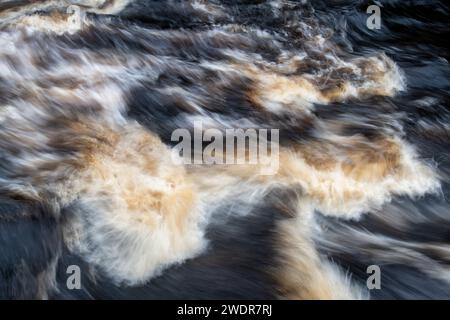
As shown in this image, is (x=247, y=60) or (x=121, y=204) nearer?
(x=121, y=204)

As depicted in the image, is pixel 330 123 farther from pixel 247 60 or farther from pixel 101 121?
pixel 101 121

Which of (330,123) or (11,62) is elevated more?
(11,62)

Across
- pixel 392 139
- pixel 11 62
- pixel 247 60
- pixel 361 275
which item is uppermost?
pixel 247 60

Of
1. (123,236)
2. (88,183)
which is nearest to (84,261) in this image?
(123,236)

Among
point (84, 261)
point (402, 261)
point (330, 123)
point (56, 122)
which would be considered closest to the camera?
point (84, 261)

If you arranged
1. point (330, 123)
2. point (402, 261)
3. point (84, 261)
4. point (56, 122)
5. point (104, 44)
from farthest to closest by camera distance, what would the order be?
point (104, 44), point (330, 123), point (56, 122), point (402, 261), point (84, 261)

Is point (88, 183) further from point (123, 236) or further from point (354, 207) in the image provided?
point (354, 207)
